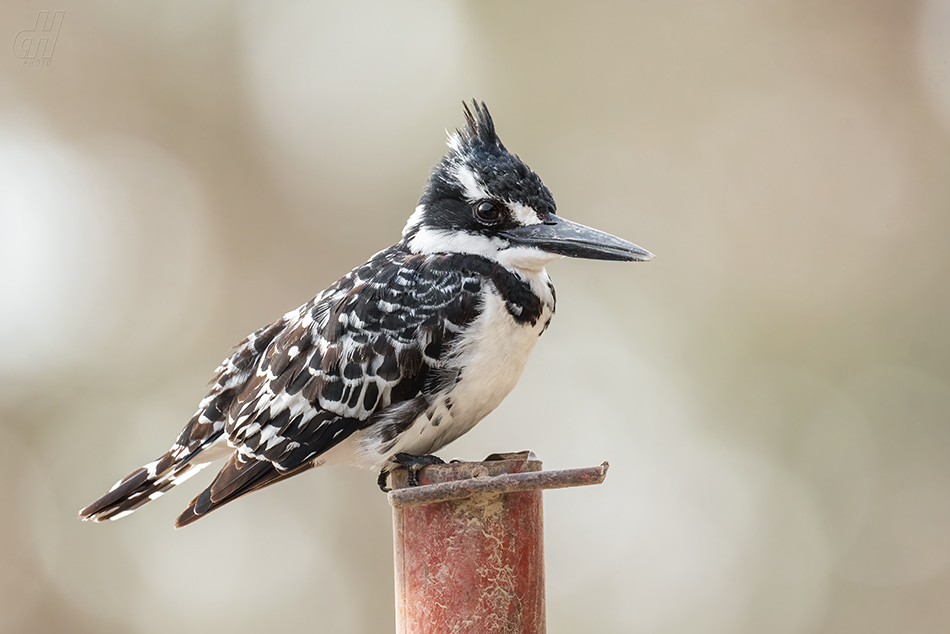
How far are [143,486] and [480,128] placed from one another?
1855 mm

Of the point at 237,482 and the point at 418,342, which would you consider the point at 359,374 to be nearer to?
the point at 418,342

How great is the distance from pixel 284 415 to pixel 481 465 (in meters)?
1.00

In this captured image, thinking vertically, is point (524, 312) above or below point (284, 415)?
above

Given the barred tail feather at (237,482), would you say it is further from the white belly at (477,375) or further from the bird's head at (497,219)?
the bird's head at (497,219)

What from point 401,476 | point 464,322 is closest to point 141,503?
point 401,476

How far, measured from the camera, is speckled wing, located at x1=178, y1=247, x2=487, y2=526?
255cm

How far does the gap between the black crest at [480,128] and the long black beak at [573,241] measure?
45 centimetres

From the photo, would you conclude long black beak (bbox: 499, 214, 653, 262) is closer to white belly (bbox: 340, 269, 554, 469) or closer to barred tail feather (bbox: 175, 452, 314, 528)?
white belly (bbox: 340, 269, 554, 469)

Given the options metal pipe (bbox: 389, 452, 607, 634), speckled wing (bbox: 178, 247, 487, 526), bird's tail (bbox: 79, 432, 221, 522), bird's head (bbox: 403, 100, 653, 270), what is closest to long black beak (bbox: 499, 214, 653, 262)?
bird's head (bbox: 403, 100, 653, 270)

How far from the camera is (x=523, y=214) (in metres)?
2.77

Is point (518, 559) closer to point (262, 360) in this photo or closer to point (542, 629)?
point (542, 629)

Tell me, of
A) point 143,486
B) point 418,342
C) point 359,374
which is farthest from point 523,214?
point 143,486

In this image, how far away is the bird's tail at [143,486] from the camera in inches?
116

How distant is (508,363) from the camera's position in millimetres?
2613
